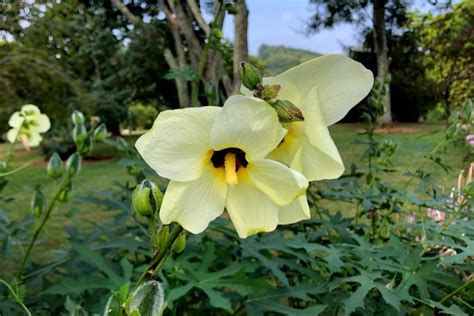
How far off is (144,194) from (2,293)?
3.10ft

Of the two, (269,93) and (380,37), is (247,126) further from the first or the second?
(380,37)

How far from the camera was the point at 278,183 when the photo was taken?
491 mm

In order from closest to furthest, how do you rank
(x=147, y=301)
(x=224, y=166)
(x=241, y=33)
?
(x=147, y=301)
(x=224, y=166)
(x=241, y=33)

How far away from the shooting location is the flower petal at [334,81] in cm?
49

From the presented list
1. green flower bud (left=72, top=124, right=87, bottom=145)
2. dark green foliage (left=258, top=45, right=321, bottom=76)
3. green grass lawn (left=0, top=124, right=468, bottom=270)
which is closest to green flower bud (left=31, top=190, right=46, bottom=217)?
green flower bud (left=72, top=124, right=87, bottom=145)

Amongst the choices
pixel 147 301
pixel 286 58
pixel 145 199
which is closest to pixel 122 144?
pixel 145 199

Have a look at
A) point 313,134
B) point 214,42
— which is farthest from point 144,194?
point 214,42

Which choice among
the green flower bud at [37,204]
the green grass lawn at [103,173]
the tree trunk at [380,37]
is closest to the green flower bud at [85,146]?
the green flower bud at [37,204]

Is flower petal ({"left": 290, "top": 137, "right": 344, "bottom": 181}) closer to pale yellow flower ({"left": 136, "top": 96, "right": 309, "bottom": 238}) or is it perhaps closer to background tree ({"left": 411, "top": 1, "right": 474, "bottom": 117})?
pale yellow flower ({"left": 136, "top": 96, "right": 309, "bottom": 238})

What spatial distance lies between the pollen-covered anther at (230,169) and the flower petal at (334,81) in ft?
0.30

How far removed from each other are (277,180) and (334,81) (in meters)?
0.11

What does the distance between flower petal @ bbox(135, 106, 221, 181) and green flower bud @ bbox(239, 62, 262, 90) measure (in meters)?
0.04

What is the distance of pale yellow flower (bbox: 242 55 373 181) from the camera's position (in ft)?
1.60

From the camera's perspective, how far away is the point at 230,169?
1.68 ft
